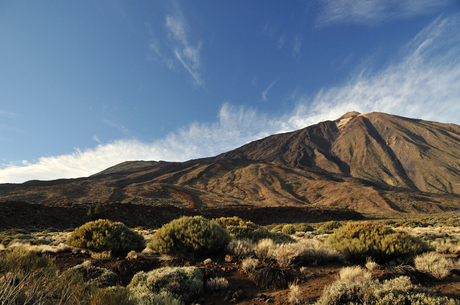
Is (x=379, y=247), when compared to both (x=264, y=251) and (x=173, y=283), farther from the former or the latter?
(x=173, y=283)

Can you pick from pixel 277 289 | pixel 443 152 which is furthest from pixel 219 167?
pixel 443 152

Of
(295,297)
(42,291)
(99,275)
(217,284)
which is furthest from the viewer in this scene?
(99,275)

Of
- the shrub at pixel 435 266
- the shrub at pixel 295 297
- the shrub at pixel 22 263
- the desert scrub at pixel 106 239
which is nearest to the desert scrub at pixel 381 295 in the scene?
the shrub at pixel 295 297

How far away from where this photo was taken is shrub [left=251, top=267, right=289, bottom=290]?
487 centimetres

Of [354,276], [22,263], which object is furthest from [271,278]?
[22,263]

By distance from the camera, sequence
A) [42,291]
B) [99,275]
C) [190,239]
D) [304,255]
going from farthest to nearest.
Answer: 1. [190,239]
2. [304,255]
3. [99,275]
4. [42,291]

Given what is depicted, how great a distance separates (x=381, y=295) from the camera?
145 inches

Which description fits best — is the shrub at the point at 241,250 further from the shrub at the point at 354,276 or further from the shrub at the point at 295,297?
the shrub at the point at 354,276

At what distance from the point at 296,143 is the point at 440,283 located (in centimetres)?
17300

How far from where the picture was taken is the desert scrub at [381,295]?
3.46 meters

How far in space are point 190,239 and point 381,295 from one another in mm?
5373

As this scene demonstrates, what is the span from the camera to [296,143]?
559ft

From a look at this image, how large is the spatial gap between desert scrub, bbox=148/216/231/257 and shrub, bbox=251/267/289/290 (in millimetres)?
2479

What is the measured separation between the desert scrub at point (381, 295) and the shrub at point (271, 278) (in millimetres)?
1143
